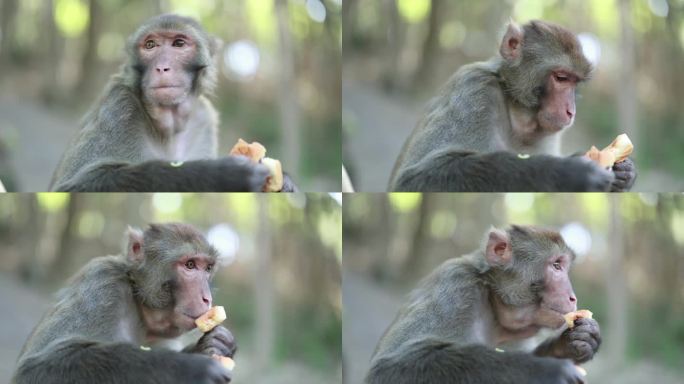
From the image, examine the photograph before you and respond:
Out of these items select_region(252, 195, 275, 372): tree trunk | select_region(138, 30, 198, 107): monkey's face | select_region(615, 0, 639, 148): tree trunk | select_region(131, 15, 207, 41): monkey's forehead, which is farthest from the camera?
select_region(252, 195, 275, 372): tree trunk

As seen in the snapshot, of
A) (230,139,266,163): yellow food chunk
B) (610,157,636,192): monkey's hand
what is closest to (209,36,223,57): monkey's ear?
(230,139,266,163): yellow food chunk

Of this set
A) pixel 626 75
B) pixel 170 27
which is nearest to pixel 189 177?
pixel 170 27

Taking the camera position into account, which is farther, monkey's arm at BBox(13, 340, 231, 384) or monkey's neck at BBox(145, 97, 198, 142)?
monkey's neck at BBox(145, 97, 198, 142)

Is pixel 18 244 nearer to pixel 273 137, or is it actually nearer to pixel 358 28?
pixel 273 137

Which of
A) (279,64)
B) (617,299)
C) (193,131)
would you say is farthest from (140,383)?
(617,299)

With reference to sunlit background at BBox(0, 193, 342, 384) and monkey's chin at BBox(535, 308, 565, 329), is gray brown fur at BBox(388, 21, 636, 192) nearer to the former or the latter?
monkey's chin at BBox(535, 308, 565, 329)

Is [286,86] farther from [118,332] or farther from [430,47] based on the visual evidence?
[118,332]
